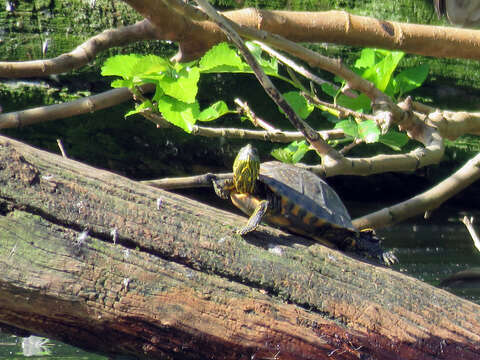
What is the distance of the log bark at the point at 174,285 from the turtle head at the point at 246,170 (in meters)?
0.20

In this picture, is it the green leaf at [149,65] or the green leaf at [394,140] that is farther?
the green leaf at [394,140]

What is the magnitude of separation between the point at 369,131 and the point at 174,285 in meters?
0.65

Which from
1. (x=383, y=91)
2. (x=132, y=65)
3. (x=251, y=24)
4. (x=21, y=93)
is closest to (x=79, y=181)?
(x=132, y=65)

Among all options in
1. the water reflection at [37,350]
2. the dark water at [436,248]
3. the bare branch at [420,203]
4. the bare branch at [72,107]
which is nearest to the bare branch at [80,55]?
the bare branch at [72,107]

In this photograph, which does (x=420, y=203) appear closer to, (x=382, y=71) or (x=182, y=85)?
(x=382, y=71)

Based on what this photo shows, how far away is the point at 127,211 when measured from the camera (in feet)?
4.79

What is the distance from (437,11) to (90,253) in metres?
2.11

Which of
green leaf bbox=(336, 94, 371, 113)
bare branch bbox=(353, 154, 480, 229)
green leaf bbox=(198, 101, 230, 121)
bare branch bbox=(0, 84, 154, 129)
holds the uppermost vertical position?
green leaf bbox=(198, 101, 230, 121)

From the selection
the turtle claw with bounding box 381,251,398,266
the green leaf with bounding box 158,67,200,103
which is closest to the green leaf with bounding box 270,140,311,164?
the turtle claw with bounding box 381,251,398,266

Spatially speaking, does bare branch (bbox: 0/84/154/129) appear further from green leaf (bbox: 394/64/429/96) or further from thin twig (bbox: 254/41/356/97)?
green leaf (bbox: 394/64/429/96)

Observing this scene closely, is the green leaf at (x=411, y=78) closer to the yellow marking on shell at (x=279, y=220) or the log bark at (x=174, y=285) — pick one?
the yellow marking on shell at (x=279, y=220)

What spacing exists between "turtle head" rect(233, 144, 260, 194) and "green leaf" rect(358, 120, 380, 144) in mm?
282

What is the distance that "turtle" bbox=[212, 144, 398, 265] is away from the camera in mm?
1768

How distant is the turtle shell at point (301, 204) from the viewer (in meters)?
1.77
